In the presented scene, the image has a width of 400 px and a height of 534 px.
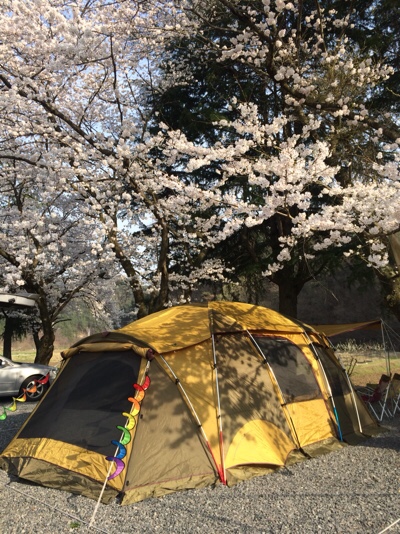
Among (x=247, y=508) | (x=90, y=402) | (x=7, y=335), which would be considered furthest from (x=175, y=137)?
(x=7, y=335)

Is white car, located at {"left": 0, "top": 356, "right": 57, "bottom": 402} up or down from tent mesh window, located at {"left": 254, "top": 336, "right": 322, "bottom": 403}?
down

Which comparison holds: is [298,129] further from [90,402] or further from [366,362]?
[90,402]

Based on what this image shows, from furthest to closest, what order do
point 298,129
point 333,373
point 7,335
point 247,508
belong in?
1. point 7,335
2. point 298,129
3. point 333,373
4. point 247,508

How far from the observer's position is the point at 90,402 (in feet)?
19.4

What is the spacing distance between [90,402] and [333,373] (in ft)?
11.7

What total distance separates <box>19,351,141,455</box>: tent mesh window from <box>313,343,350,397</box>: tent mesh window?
2.89 meters

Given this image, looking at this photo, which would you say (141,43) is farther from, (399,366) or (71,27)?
(399,366)

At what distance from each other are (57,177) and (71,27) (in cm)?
322

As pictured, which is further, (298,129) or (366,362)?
(366,362)

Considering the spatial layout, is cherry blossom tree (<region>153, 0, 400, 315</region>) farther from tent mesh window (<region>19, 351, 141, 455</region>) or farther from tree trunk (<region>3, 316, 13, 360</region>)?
tree trunk (<region>3, 316, 13, 360</region>)

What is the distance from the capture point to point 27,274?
14656mm

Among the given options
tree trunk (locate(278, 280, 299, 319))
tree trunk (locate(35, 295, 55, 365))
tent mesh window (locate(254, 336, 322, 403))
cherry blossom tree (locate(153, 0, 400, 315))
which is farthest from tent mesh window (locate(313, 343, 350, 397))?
tree trunk (locate(35, 295, 55, 365))

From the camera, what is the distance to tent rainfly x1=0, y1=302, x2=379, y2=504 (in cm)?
534

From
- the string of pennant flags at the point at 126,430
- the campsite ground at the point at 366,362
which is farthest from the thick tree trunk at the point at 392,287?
the string of pennant flags at the point at 126,430
